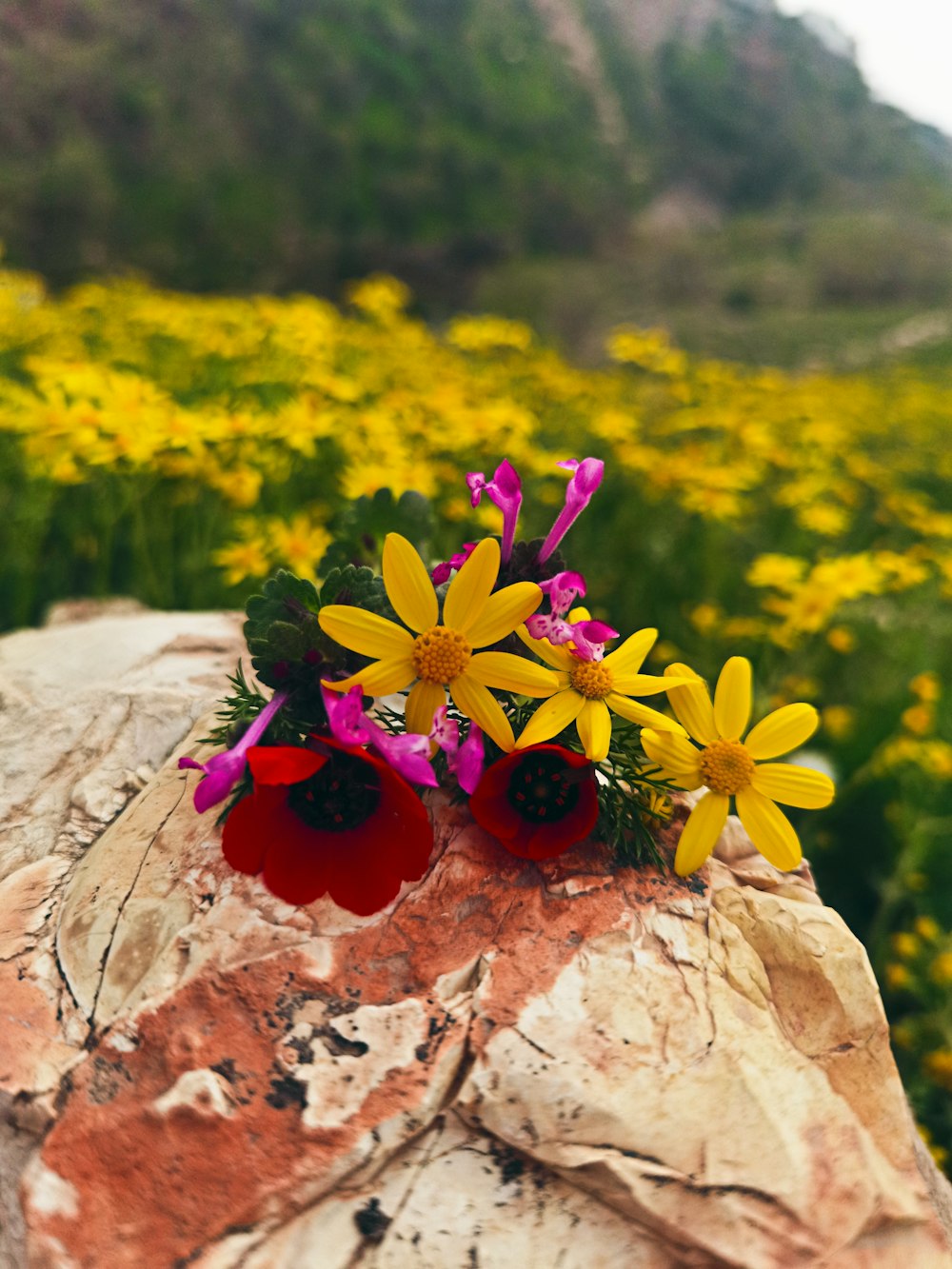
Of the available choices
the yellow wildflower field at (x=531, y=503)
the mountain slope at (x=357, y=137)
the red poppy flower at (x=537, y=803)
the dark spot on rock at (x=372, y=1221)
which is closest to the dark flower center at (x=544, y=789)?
the red poppy flower at (x=537, y=803)

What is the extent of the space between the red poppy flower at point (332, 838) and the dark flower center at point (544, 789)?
14cm

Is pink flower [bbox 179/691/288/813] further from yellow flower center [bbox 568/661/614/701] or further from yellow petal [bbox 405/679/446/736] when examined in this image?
yellow flower center [bbox 568/661/614/701]

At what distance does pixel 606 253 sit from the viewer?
76.5ft

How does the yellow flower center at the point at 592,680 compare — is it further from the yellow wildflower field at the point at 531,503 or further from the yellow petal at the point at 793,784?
the yellow wildflower field at the point at 531,503

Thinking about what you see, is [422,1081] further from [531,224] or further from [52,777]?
[531,224]

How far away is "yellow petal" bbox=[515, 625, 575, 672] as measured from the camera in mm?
1100

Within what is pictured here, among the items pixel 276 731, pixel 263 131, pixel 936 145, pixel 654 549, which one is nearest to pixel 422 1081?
pixel 276 731

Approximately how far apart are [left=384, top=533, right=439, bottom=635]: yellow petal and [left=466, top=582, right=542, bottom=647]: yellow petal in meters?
0.05

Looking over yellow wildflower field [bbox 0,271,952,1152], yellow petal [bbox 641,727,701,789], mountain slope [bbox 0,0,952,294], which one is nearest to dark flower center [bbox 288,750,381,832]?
yellow petal [bbox 641,727,701,789]

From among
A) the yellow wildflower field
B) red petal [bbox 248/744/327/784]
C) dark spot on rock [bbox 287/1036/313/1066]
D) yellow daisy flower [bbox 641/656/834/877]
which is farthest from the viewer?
the yellow wildflower field

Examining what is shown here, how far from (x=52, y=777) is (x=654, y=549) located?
3.07m

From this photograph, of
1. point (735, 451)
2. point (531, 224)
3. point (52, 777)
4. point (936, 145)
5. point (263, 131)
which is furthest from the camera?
point (936, 145)

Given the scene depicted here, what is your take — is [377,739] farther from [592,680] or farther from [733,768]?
[733,768]

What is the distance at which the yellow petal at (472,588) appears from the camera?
1.02 m
